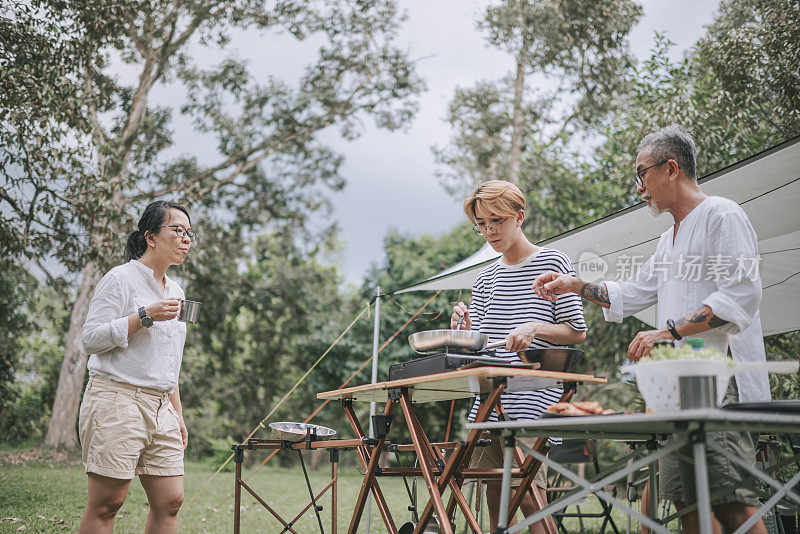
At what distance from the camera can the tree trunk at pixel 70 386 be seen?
9.89 meters

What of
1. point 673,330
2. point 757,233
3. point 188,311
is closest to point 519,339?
point 673,330

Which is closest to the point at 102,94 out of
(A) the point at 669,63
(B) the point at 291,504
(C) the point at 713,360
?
(B) the point at 291,504

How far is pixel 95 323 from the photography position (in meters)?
2.29

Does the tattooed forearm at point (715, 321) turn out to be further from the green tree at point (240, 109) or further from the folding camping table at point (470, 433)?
the green tree at point (240, 109)

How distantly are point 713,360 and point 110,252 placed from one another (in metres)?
7.92

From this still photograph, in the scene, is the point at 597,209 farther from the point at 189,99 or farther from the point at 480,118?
the point at 189,99

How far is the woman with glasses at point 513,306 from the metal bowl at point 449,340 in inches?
10.3

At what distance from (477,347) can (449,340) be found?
0.10 metres

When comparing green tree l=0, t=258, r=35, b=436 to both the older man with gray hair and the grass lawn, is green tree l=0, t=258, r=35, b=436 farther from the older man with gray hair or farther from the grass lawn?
the older man with gray hair

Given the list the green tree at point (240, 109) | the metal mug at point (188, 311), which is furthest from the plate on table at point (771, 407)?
the green tree at point (240, 109)

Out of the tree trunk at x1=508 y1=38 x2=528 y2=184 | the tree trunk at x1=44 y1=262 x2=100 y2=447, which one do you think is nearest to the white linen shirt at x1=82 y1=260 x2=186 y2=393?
the tree trunk at x1=44 y1=262 x2=100 y2=447

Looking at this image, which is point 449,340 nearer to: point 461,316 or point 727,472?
point 461,316

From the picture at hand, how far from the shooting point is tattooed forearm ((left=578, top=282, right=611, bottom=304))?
2.12m

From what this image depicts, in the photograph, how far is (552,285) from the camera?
211 cm
